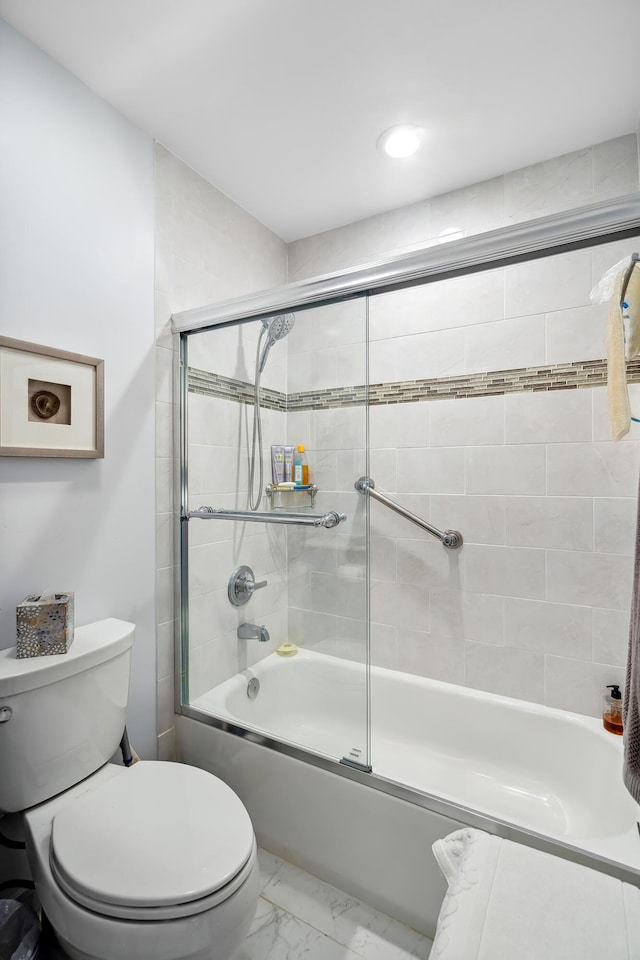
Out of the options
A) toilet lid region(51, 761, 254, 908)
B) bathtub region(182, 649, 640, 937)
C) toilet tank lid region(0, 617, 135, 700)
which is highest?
toilet tank lid region(0, 617, 135, 700)

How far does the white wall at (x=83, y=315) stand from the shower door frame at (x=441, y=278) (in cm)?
27

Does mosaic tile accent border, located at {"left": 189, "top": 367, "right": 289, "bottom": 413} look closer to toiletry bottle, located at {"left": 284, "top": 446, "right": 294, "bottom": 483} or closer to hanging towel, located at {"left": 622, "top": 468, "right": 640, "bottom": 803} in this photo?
toiletry bottle, located at {"left": 284, "top": 446, "right": 294, "bottom": 483}

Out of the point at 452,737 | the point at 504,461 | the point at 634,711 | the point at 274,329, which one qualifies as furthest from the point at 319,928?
the point at 274,329

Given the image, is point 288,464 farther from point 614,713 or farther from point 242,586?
point 614,713

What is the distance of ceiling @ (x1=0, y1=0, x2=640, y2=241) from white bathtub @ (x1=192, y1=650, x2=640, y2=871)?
5.97 ft

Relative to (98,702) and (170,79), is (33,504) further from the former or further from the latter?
(170,79)

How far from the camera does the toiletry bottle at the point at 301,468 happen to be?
1535mm

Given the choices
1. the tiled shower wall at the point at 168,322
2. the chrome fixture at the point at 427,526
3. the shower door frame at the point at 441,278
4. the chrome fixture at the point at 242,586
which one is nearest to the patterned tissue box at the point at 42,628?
the tiled shower wall at the point at 168,322

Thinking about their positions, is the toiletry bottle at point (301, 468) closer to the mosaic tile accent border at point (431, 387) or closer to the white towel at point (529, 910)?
the mosaic tile accent border at point (431, 387)

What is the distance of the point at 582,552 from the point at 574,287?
99cm

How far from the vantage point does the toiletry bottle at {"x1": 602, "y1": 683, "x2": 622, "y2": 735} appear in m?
1.62

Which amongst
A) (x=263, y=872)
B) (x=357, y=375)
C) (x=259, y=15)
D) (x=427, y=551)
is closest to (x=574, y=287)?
(x=357, y=375)

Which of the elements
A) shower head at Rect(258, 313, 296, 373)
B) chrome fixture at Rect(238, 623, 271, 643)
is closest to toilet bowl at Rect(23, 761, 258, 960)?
chrome fixture at Rect(238, 623, 271, 643)

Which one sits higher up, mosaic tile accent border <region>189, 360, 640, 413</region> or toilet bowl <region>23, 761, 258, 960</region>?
mosaic tile accent border <region>189, 360, 640, 413</region>
